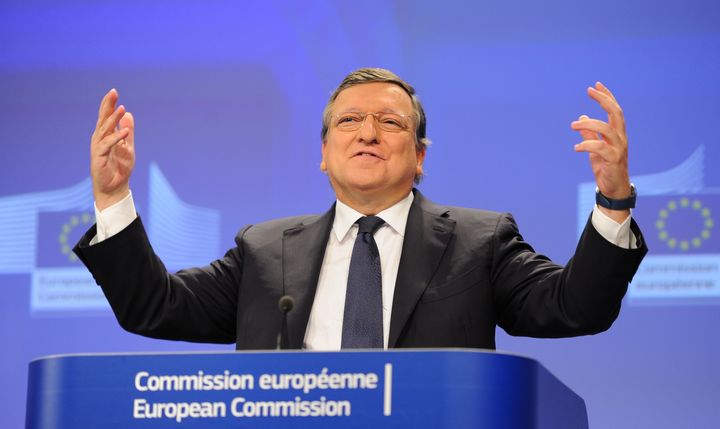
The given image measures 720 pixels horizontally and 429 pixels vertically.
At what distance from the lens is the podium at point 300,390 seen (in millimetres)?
1771

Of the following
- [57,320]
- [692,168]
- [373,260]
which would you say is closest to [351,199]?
[373,260]

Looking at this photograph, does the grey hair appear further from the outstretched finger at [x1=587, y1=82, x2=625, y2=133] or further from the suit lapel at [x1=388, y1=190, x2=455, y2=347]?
the outstretched finger at [x1=587, y1=82, x2=625, y2=133]

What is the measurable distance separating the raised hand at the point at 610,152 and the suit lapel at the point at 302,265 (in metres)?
0.82

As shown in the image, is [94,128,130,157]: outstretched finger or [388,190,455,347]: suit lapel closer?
[94,128,130,157]: outstretched finger

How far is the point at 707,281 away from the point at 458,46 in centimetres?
133

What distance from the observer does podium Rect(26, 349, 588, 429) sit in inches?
69.7

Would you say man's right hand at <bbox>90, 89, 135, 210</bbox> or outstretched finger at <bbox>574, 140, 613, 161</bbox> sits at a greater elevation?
man's right hand at <bbox>90, 89, 135, 210</bbox>

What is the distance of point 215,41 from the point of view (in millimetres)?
4484

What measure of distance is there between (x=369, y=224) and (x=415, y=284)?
0.27 meters

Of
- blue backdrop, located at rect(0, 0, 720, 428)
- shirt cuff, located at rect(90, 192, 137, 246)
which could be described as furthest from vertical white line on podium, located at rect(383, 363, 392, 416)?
blue backdrop, located at rect(0, 0, 720, 428)

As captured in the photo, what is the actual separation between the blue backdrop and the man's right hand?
5.26 feet

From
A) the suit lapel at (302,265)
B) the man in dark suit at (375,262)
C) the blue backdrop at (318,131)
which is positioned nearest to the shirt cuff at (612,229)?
the man in dark suit at (375,262)

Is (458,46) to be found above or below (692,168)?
above

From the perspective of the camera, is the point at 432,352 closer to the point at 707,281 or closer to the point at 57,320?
the point at 707,281
